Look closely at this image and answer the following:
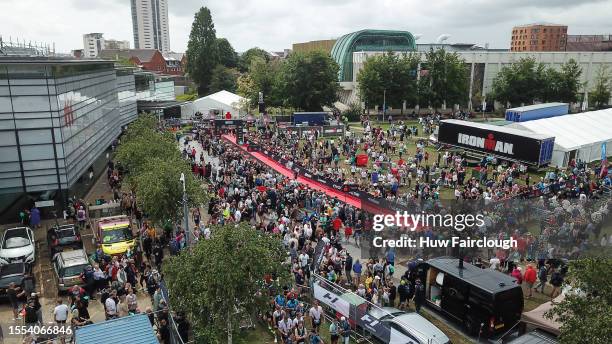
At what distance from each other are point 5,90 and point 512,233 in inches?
879

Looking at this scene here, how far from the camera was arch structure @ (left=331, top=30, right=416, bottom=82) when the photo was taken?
77312mm

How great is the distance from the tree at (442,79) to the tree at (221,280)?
192 feet

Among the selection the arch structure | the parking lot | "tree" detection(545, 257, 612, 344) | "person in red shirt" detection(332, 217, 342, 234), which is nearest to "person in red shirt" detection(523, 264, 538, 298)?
"tree" detection(545, 257, 612, 344)

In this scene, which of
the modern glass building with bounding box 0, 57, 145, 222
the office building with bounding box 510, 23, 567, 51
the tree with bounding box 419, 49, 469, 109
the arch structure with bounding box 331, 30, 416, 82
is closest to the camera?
the modern glass building with bounding box 0, 57, 145, 222

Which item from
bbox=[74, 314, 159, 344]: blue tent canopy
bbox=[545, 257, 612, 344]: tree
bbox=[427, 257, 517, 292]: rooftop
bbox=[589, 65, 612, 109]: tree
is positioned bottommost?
bbox=[74, 314, 159, 344]: blue tent canopy

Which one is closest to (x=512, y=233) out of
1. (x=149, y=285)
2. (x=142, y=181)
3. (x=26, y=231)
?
(x=149, y=285)

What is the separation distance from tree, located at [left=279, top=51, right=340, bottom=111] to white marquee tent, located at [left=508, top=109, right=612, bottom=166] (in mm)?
30919

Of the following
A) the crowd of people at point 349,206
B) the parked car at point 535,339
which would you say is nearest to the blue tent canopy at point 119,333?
the crowd of people at point 349,206

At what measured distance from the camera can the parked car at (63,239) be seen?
18.3m

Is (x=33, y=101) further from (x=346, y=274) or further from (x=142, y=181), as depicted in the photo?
(x=346, y=274)

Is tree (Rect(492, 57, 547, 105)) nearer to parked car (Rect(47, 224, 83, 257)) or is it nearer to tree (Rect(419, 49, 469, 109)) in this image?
tree (Rect(419, 49, 469, 109))

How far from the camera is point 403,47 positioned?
8694cm

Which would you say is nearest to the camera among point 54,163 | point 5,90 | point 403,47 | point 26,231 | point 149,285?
point 149,285

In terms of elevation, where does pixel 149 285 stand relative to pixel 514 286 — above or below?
below
